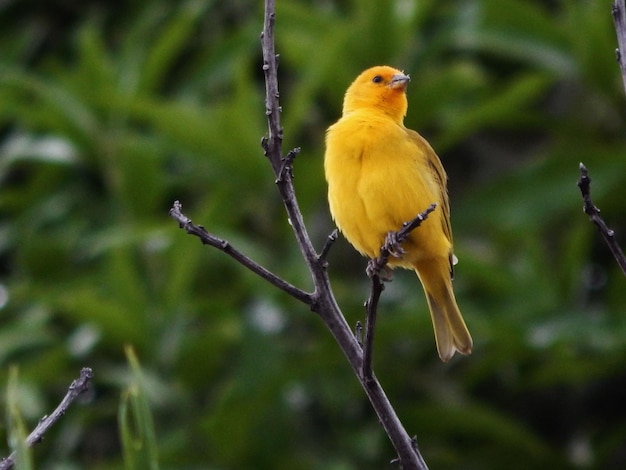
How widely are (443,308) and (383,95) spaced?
2.80 ft

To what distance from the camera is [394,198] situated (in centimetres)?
357

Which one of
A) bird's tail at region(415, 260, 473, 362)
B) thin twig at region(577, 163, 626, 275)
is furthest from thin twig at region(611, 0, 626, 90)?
bird's tail at region(415, 260, 473, 362)

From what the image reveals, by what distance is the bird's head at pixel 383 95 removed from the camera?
4240 mm

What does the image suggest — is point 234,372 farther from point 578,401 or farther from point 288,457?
point 578,401

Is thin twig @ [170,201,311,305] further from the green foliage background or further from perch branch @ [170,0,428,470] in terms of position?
the green foliage background

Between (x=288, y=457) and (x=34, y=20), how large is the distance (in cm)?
389

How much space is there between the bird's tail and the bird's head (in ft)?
2.13

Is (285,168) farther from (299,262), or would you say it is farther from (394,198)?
(299,262)

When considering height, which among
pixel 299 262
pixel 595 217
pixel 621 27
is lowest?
pixel 595 217

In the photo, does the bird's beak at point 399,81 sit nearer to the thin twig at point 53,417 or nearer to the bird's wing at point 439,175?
the bird's wing at point 439,175

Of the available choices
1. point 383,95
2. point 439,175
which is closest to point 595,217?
point 439,175

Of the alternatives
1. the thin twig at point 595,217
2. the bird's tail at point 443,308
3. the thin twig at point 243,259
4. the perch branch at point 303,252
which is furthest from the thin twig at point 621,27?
the bird's tail at point 443,308

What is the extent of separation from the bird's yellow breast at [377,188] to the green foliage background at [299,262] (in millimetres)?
1680

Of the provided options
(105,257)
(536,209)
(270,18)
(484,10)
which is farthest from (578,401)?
(270,18)
